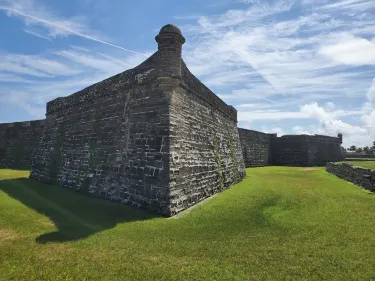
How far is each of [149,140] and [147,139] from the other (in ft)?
0.40

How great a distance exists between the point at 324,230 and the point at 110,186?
7.05 m

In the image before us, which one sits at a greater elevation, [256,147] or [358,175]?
[256,147]

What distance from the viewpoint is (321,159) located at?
33.4 metres

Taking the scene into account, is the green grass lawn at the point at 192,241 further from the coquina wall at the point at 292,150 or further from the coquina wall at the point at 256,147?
the coquina wall at the point at 292,150

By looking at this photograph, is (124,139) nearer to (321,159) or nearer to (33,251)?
(33,251)

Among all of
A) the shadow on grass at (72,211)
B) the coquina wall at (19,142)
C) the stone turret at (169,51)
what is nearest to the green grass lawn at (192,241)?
the shadow on grass at (72,211)

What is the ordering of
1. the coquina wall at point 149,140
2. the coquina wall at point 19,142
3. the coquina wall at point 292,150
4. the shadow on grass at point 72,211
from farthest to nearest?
the coquina wall at point 292,150
the coquina wall at point 19,142
the coquina wall at point 149,140
the shadow on grass at point 72,211

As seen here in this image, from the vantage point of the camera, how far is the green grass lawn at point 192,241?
4.47 m

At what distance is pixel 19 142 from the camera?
74.3 ft

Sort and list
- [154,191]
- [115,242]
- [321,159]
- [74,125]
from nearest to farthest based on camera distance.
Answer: [115,242], [154,191], [74,125], [321,159]

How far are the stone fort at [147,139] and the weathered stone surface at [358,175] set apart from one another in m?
6.02

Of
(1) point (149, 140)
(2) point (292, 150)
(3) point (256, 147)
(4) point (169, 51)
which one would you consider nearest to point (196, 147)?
(1) point (149, 140)

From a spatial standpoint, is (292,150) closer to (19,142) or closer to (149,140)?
(149,140)

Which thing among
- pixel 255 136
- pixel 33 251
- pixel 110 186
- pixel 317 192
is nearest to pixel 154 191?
pixel 110 186
